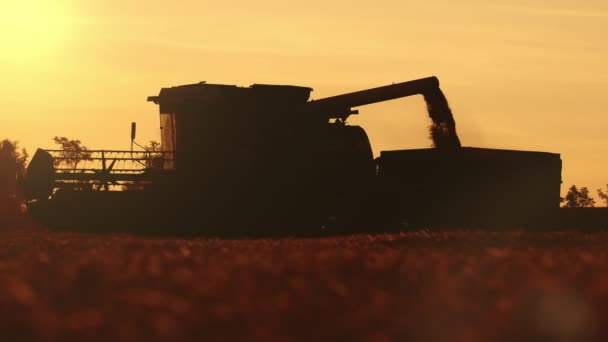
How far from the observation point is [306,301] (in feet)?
20.2

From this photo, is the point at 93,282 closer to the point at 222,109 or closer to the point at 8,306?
the point at 8,306

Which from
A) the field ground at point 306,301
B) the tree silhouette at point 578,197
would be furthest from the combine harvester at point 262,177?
the tree silhouette at point 578,197

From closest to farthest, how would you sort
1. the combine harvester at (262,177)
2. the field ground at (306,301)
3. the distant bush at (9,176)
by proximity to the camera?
the field ground at (306,301) < the combine harvester at (262,177) < the distant bush at (9,176)

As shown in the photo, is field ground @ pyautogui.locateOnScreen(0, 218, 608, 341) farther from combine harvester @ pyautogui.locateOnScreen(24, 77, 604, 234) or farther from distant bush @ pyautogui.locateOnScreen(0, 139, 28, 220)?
distant bush @ pyautogui.locateOnScreen(0, 139, 28, 220)

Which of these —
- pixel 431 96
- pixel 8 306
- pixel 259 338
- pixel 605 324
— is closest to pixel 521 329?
pixel 605 324

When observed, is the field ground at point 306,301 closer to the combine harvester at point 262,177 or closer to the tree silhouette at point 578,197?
the combine harvester at point 262,177

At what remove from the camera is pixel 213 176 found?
119 feet

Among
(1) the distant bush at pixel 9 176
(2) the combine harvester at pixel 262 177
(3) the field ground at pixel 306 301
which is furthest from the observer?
(1) the distant bush at pixel 9 176

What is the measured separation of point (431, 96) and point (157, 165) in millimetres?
9761

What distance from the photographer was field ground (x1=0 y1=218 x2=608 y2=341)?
196 inches

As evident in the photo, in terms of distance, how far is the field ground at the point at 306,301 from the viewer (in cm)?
498

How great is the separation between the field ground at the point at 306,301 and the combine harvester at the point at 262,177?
25.7 m

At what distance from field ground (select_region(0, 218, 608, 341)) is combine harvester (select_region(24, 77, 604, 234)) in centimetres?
2565

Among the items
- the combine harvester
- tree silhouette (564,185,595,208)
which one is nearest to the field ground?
the combine harvester
